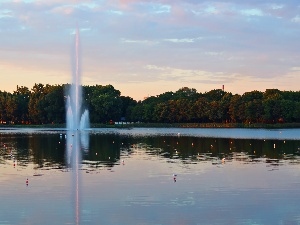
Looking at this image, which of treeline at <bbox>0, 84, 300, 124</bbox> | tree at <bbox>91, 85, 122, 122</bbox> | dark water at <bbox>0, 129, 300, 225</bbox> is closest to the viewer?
dark water at <bbox>0, 129, 300, 225</bbox>

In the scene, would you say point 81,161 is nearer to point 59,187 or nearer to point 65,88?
point 59,187

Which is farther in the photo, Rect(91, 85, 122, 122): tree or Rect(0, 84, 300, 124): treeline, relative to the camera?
Rect(91, 85, 122, 122): tree

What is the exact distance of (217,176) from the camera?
40.6m

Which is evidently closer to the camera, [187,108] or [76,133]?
[76,133]

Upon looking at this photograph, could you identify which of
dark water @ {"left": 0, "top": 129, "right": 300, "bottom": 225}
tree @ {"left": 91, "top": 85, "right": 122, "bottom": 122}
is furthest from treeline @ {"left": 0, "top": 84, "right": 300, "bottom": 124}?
dark water @ {"left": 0, "top": 129, "right": 300, "bottom": 225}

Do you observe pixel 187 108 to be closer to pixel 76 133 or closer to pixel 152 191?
pixel 76 133

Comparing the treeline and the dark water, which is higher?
the treeline

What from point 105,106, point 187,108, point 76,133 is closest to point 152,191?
point 76,133

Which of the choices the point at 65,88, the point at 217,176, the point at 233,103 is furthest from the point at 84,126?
the point at 217,176

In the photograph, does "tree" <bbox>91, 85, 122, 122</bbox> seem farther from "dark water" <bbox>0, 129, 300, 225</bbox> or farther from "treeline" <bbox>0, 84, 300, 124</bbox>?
"dark water" <bbox>0, 129, 300, 225</bbox>

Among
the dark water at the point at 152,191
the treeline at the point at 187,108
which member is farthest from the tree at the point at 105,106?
the dark water at the point at 152,191

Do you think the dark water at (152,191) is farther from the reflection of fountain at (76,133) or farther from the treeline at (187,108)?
the treeline at (187,108)

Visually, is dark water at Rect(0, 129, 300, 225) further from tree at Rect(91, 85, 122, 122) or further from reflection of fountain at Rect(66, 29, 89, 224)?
tree at Rect(91, 85, 122, 122)

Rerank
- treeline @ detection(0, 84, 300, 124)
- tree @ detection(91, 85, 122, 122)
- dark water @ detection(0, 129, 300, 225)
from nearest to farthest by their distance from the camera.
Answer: dark water @ detection(0, 129, 300, 225)
treeline @ detection(0, 84, 300, 124)
tree @ detection(91, 85, 122, 122)
